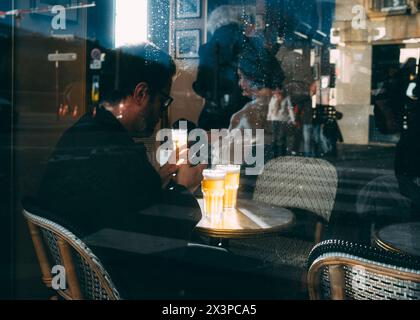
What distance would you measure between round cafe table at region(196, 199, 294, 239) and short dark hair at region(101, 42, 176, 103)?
720 millimetres

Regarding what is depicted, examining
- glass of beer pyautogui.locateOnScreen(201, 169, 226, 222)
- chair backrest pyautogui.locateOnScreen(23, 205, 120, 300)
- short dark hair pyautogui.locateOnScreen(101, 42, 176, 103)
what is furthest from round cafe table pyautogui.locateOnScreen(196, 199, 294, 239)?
short dark hair pyautogui.locateOnScreen(101, 42, 176, 103)

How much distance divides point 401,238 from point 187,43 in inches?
54.7

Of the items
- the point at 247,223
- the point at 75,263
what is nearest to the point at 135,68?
the point at 247,223

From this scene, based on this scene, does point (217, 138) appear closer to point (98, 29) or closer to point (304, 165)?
point (304, 165)

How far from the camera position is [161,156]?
7.96 feet

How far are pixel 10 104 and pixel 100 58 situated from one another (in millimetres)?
496

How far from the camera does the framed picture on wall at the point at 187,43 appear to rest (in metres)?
2.37

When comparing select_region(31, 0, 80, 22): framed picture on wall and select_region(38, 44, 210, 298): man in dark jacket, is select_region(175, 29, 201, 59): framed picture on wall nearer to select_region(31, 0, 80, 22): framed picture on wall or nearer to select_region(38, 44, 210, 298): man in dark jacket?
select_region(38, 44, 210, 298): man in dark jacket

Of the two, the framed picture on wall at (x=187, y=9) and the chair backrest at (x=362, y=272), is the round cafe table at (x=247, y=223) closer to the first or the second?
the chair backrest at (x=362, y=272)

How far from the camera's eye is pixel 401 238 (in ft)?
6.63

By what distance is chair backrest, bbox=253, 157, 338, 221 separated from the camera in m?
2.91

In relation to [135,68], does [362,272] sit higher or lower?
lower

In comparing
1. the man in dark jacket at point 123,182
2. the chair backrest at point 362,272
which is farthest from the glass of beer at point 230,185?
the chair backrest at point 362,272

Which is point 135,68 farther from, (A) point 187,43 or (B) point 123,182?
(B) point 123,182
